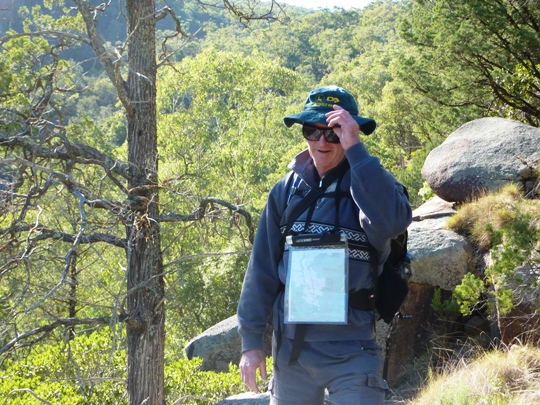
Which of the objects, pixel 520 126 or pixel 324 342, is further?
pixel 520 126

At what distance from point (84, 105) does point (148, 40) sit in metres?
62.7

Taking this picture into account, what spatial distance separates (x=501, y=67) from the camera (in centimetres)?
1223

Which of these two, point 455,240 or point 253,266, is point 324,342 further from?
point 455,240

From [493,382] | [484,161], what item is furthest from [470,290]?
[484,161]

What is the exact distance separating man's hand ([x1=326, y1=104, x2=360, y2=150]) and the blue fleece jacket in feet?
0.10

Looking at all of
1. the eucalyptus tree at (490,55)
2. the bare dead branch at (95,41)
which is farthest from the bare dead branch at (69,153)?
the eucalyptus tree at (490,55)

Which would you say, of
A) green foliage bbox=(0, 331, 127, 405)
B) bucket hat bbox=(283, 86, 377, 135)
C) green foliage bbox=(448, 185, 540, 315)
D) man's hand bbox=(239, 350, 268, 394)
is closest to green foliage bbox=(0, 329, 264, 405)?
green foliage bbox=(0, 331, 127, 405)

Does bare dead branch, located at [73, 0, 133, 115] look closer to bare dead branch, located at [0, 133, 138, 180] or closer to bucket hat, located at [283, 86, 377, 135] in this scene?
bare dead branch, located at [0, 133, 138, 180]

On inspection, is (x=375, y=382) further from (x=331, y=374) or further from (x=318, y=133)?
(x=318, y=133)

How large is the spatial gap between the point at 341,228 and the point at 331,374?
57 cm

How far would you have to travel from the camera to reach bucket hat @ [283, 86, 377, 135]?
277 centimetres

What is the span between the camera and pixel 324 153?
2803 mm

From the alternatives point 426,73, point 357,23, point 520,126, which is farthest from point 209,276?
point 357,23

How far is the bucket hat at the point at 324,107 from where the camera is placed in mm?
2770
